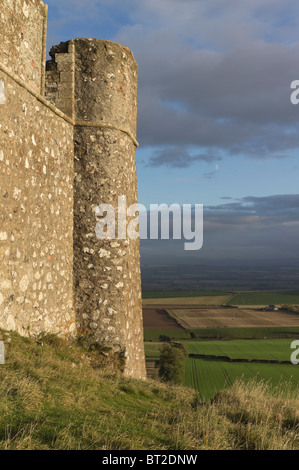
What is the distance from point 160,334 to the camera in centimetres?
4838

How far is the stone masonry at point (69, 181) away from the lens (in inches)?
262

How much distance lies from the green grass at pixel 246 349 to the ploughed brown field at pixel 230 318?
789 centimetres

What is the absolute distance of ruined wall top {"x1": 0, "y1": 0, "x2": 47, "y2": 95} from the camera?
6.39 metres

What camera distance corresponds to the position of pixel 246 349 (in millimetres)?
42812

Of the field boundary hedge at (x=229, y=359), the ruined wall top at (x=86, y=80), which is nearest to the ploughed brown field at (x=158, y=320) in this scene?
the field boundary hedge at (x=229, y=359)

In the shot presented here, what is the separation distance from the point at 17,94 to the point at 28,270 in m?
2.88

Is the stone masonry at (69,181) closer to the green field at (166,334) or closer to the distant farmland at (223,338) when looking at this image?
the distant farmland at (223,338)

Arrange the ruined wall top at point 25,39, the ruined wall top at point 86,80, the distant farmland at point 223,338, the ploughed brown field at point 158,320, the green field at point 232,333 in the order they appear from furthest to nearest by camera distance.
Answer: the ploughed brown field at point 158,320
the green field at point 232,333
the distant farmland at point 223,338
the ruined wall top at point 86,80
the ruined wall top at point 25,39

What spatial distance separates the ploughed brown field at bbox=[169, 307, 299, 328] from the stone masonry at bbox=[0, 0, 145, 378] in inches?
1829

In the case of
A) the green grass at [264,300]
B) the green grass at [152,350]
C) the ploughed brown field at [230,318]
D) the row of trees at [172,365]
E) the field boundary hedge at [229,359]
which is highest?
the row of trees at [172,365]

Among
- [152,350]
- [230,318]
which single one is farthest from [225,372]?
[230,318]

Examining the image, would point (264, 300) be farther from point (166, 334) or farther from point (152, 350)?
point (152, 350)

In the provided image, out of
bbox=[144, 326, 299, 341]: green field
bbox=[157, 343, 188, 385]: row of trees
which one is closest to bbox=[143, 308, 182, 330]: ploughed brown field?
bbox=[144, 326, 299, 341]: green field
